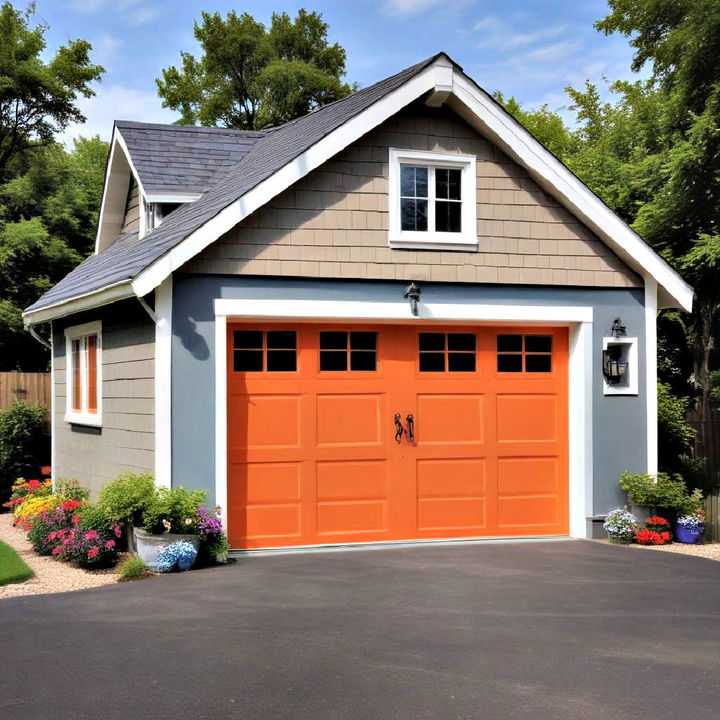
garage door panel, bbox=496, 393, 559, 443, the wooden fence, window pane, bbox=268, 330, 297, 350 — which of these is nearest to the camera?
window pane, bbox=268, 330, 297, 350

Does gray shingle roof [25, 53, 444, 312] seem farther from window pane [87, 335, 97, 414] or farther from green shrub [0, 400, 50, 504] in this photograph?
green shrub [0, 400, 50, 504]

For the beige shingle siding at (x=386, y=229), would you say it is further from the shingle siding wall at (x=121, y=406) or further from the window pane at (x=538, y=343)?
the shingle siding wall at (x=121, y=406)

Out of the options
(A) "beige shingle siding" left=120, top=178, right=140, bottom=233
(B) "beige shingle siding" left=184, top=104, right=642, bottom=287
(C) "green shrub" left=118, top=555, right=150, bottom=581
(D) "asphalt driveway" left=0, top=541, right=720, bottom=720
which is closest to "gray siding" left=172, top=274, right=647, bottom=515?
(B) "beige shingle siding" left=184, top=104, right=642, bottom=287

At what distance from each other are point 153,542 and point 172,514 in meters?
0.32

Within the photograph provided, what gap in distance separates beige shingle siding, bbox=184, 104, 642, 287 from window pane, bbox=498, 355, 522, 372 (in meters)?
0.92

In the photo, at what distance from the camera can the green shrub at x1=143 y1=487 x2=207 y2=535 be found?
32.6 ft

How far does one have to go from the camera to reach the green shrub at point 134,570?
32.0 feet

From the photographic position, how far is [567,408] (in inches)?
482

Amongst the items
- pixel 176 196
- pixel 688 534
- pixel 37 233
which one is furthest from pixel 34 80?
pixel 688 534

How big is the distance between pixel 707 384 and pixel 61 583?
21.1 metres

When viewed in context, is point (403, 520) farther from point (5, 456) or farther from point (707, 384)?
point (707, 384)

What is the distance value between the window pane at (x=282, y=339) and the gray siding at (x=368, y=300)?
1.57ft

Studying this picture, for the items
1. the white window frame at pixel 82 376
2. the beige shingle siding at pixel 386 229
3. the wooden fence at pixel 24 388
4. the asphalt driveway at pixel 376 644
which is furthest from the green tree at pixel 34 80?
the asphalt driveway at pixel 376 644

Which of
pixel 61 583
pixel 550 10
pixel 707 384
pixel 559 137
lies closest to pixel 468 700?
pixel 61 583
